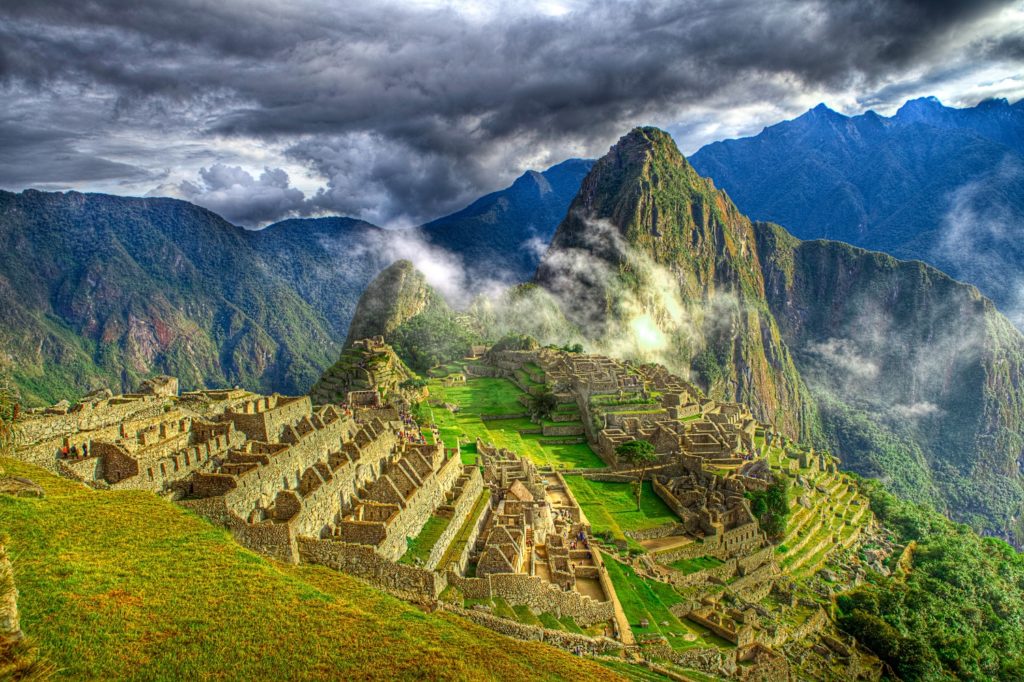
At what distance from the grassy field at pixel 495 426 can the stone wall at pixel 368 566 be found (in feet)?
58.2

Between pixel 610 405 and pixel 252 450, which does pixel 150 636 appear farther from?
pixel 610 405

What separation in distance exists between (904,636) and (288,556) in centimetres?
3574

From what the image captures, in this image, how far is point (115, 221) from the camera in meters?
175

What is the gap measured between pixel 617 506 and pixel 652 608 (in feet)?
39.9

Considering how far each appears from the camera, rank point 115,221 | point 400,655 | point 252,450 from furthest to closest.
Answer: point 115,221 < point 252,450 < point 400,655

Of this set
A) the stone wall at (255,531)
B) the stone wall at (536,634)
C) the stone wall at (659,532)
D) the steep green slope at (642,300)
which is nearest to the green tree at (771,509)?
the stone wall at (659,532)

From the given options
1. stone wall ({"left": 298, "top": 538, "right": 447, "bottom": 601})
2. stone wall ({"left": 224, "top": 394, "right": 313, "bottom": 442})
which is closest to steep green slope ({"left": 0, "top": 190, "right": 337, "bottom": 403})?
stone wall ({"left": 224, "top": 394, "right": 313, "bottom": 442})

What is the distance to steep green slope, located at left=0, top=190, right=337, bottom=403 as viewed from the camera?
438ft

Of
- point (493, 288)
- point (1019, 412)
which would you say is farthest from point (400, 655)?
point (1019, 412)

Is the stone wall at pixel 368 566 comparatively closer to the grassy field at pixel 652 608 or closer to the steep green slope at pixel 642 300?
the grassy field at pixel 652 608

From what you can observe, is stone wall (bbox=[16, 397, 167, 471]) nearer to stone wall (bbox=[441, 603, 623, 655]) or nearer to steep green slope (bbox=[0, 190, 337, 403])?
stone wall (bbox=[441, 603, 623, 655])

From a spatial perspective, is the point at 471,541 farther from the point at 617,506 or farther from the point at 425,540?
the point at 617,506

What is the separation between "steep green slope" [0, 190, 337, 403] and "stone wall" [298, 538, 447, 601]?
122 m

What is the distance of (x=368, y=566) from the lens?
705 inches
